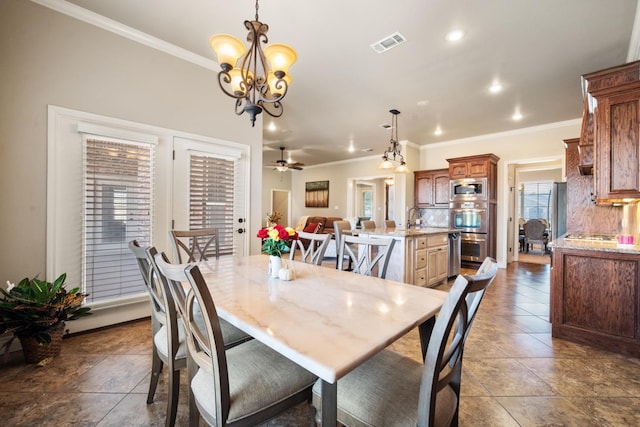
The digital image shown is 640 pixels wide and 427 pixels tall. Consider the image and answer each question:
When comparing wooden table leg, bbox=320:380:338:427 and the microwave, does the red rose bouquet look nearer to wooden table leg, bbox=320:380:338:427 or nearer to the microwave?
wooden table leg, bbox=320:380:338:427

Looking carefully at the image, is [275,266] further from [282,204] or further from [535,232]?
[282,204]

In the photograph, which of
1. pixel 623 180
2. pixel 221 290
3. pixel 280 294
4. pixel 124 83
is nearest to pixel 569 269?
pixel 623 180

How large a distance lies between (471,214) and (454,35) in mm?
4151

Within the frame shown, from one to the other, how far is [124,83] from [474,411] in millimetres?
3901

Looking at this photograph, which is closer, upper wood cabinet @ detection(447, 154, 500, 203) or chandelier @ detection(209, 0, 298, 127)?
chandelier @ detection(209, 0, 298, 127)

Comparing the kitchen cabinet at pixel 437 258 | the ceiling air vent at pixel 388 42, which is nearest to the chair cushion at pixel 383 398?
the ceiling air vent at pixel 388 42

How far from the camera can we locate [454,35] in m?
2.64

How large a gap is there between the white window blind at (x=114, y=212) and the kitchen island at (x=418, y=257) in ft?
9.05

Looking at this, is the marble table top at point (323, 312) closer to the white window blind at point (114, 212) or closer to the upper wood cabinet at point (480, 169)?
the white window blind at point (114, 212)

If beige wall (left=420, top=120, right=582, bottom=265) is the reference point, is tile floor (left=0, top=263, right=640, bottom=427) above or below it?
below

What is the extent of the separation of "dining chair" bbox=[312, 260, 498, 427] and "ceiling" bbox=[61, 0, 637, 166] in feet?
7.91

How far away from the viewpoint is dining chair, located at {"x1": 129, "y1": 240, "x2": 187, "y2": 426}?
4.32 feet

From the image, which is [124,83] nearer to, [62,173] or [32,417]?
[62,173]

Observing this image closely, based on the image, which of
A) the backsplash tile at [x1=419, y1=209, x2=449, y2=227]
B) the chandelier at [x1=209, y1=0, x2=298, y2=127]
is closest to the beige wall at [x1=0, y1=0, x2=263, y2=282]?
the chandelier at [x1=209, y1=0, x2=298, y2=127]
